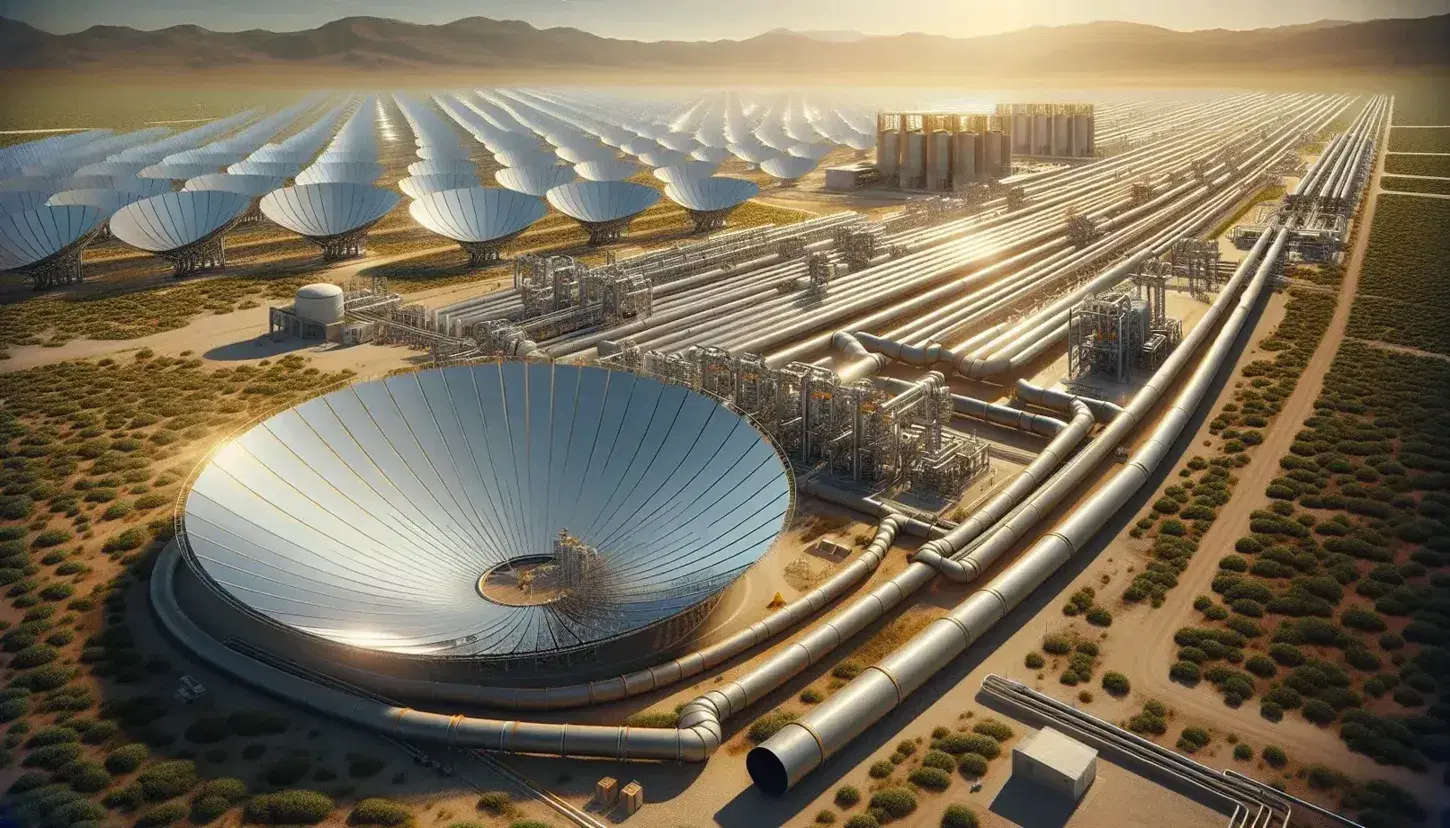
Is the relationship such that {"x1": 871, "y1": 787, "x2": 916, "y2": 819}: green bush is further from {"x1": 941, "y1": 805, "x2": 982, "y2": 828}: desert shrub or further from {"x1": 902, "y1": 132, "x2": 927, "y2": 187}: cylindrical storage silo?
{"x1": 902, "y1": 132, "x2": 927, "y2": 187}: cylindrical storage silo

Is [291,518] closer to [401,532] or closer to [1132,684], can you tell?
[401,532]

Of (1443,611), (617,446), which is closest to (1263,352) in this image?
(1443,611)

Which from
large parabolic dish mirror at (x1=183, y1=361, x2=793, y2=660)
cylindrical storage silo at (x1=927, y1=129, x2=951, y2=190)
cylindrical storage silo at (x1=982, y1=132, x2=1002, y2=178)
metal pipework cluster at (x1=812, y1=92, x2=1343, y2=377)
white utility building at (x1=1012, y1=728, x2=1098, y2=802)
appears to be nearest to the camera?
white utility building at (x1=1012, y1=728, x2=1098, y2=802)

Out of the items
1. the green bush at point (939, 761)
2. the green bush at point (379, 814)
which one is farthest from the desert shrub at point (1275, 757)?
the green bush at point (379, 814)

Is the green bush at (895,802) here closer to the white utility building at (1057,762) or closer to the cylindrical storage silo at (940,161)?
the white utility building at (1057,762)

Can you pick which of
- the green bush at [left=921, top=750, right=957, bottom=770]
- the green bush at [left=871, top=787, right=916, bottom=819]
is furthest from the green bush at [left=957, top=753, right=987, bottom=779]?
the green bush at [left=871, top=787, right=916, bottom=819]

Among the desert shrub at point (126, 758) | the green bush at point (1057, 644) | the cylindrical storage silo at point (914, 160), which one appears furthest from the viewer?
the cylindrical storage silo at point (914, 160)
